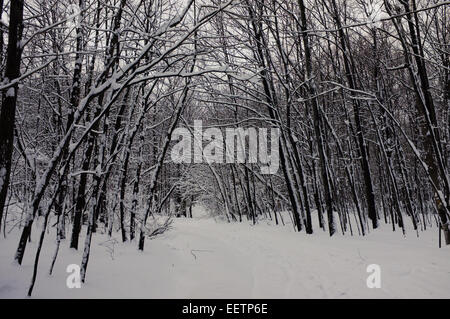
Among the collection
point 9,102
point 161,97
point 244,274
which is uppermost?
point 161,97

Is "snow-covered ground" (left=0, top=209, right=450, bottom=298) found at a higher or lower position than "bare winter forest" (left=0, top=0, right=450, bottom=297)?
lower

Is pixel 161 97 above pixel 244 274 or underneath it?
above

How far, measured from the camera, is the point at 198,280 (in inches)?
Answer: 175

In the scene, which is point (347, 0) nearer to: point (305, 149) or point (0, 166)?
point (305, 149)

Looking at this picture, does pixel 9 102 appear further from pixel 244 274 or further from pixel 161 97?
pixel 244 274

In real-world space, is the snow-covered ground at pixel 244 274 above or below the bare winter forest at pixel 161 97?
below

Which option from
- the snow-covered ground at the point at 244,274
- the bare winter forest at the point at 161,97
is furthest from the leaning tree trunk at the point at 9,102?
the snow-covered ground at the point at 244,274

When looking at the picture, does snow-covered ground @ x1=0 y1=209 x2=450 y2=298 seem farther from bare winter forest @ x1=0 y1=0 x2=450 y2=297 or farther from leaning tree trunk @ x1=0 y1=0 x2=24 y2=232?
leaning tree trunk @ x1=0 y1=0 x2=24 y2=232

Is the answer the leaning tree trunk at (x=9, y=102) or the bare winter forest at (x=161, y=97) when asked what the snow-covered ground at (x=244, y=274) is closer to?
the bare winter forest at (x=161, y=97)

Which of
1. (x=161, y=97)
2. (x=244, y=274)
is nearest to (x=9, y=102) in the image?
(x=161, y=97)

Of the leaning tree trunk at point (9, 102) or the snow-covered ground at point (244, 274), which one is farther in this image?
the snow-covered ground at point (244, 274)

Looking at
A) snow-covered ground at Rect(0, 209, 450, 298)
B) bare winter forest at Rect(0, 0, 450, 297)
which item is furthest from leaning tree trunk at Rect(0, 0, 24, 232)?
snow-covered ground at Rect(0, 209, 450, 298)
